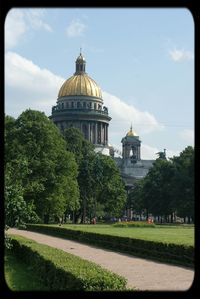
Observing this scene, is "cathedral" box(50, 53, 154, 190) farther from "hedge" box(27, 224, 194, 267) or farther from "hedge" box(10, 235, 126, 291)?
"hedge" box(10, 235, 126, 291)

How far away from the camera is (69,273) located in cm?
900

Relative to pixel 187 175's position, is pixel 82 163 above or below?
above

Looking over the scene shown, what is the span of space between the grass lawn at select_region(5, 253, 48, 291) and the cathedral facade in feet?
268

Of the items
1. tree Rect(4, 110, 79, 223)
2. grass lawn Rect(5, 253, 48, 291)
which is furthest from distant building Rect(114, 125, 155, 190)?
grass lawn Rect(5, 253, 48, 291)

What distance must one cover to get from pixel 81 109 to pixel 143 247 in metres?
80.0

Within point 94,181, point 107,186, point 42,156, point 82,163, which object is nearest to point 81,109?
point 107,186

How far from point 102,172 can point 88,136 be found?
115 ft

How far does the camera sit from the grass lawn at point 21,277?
11.4 metres

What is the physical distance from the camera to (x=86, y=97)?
101 meters

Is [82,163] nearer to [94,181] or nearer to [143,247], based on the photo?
[94,181]

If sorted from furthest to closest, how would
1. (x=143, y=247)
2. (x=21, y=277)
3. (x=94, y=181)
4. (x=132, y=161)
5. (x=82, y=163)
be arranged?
(x=132, y=161) → (x=94, y=181) → (x=82, y=163) → (x=143, y=247) → (x=21, y=277)

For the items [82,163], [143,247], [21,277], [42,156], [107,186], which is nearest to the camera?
[21,277]

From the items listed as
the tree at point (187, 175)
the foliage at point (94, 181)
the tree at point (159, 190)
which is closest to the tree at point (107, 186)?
the foliage at point (94, 181)
